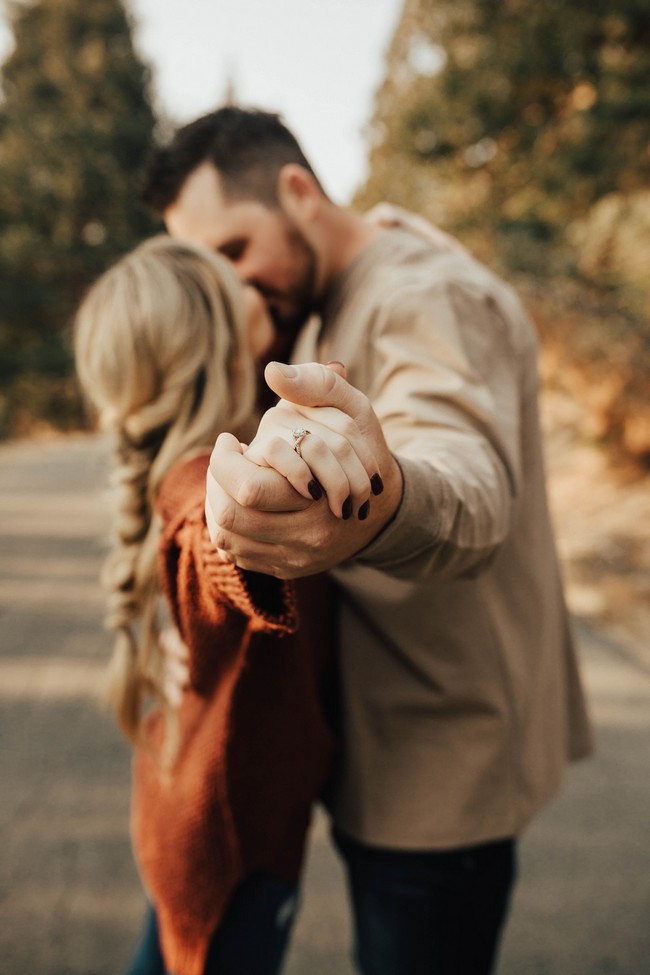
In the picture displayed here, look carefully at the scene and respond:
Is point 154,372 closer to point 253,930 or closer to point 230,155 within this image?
A: point 230,155

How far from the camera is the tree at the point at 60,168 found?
21.9 m

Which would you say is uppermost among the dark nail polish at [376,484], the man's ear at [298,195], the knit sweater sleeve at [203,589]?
the man's ear at [298,195]

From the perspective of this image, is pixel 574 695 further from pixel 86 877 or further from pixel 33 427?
pixel 33 427

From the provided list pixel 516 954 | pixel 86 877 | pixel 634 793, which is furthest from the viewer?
pixel 634 793

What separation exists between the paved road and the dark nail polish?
0.85 metres

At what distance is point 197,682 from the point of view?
41.8 inches

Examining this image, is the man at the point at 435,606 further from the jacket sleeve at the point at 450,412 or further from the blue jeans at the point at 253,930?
the blue jeans at the point at 253,930

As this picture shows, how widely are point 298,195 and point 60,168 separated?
2410 cm

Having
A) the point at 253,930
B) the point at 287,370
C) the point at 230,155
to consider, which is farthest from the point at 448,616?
the point at 230,155

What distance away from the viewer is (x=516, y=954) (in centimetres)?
229

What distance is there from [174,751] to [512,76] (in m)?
6.23

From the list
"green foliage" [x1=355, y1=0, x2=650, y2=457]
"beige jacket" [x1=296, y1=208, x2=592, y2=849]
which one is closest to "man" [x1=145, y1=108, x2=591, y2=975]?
"beige jacket" [x1=296, y1=208, x2=592, y2=849]

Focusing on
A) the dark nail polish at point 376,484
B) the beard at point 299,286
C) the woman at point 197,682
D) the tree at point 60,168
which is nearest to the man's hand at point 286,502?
the dark nail polish at point 376,484

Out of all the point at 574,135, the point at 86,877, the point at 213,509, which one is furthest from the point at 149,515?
the point at 574,135
